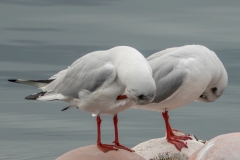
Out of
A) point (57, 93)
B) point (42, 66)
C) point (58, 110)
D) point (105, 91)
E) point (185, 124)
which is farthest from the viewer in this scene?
point (42, 66)

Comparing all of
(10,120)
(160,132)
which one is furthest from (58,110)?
(160,132)

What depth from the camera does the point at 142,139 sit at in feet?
58.6

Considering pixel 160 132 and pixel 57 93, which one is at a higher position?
pixel 57 93

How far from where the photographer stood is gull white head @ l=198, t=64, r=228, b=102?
13894mm

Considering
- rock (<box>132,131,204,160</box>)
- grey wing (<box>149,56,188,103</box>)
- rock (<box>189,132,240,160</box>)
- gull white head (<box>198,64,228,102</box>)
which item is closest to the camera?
rock (<box>189,132,240,160</box>)

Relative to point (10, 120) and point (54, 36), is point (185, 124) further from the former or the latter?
point (54, 36)

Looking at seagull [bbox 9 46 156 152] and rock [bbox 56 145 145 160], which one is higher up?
seagull [bbox 9 46 156 152]

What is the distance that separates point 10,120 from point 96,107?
7346 millimetres

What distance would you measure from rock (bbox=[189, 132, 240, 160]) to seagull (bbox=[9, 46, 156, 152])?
0.85 metres

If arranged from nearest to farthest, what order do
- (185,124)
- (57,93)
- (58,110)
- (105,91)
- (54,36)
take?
(105,91), (57,93), (185,124), (58,110), (54,36)

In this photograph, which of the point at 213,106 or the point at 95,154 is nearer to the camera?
the point at 95,154

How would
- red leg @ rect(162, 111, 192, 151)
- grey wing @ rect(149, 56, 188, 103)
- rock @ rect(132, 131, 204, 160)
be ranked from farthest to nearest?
grey wing @ rect(149, 56, 188, 103)
red leg @ rect(162, 111, 192, 151)
rock @ rect(132, 131, 204, 160)

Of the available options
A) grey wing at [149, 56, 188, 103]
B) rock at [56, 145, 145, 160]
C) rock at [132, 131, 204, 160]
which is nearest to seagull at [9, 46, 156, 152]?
rock at [56, 145, 145, 160]

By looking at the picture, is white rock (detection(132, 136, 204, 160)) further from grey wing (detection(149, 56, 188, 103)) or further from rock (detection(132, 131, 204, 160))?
grey wing (detection(149, 56, 188, 103))
